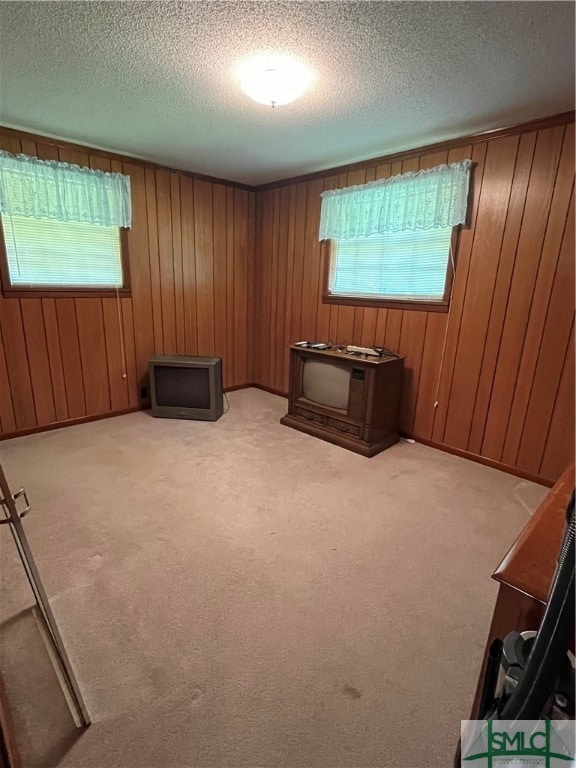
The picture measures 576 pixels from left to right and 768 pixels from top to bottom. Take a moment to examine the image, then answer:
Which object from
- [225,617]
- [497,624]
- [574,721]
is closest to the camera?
[574,721]

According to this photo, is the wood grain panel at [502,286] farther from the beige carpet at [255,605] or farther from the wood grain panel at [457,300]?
the beige carpet at [255,605]

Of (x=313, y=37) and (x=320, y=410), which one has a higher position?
(x=313, y=37)

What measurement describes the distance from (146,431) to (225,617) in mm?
2147

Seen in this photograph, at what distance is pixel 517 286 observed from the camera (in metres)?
2.58

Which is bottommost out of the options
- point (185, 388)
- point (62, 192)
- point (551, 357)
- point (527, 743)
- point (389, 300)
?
point (185, 388)

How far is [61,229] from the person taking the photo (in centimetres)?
311

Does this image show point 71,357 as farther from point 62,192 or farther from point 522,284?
point 522,284

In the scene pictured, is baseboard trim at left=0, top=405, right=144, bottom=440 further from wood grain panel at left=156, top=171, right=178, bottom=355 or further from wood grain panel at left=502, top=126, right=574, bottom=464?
wood grain panel at left=502, top=126, right=574, bottom=464

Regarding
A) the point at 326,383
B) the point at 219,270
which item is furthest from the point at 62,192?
the point at 326,383

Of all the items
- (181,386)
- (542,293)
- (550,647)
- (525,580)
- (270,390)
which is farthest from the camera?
(270,390)

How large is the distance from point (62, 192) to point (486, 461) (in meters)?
3.94

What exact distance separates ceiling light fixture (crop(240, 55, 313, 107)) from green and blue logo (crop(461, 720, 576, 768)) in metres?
2.45

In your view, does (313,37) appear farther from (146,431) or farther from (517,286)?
(146,431)

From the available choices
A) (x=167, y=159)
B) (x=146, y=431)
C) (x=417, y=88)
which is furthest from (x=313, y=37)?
(x=146, y=431)
